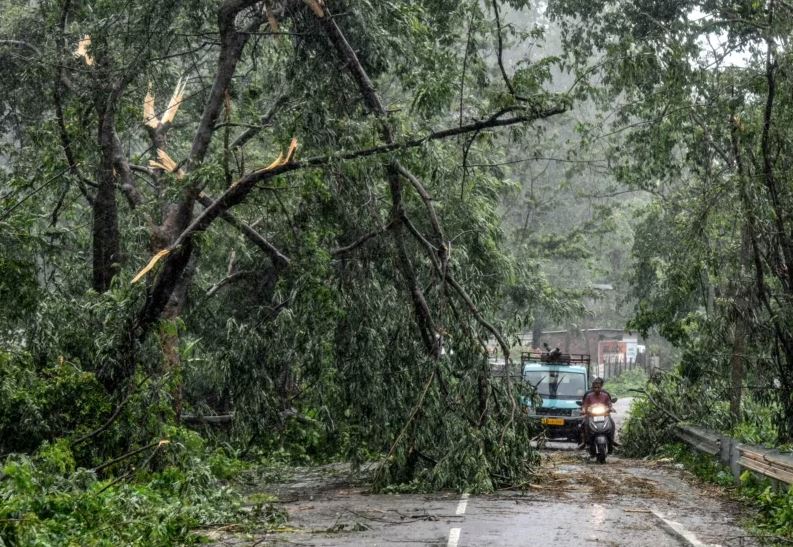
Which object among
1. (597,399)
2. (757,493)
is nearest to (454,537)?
(757,493)

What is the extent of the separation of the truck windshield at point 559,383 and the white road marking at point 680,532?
1622cm

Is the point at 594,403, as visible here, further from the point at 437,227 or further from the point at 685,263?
the point at 437,227

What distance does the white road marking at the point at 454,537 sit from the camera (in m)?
10.6

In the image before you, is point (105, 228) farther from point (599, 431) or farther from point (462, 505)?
point (599, 431)

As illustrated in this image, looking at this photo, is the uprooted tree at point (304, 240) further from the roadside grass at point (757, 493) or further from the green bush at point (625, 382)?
the green bush at point (625, 382)

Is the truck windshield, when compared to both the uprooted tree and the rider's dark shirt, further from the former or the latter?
the uprooted tree

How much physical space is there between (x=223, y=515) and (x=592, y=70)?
26.1 ft

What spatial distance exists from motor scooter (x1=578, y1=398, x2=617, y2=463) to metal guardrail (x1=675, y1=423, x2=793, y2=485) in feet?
4.97

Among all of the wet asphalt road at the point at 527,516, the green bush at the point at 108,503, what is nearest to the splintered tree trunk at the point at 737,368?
the wet asphalt road at the point at 527,516

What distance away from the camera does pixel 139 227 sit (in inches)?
709

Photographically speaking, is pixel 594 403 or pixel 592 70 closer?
pixel 592 70

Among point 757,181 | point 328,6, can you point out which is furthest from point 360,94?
point 757,181

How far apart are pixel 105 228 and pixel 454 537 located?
9.40 m

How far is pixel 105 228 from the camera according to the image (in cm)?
1775
